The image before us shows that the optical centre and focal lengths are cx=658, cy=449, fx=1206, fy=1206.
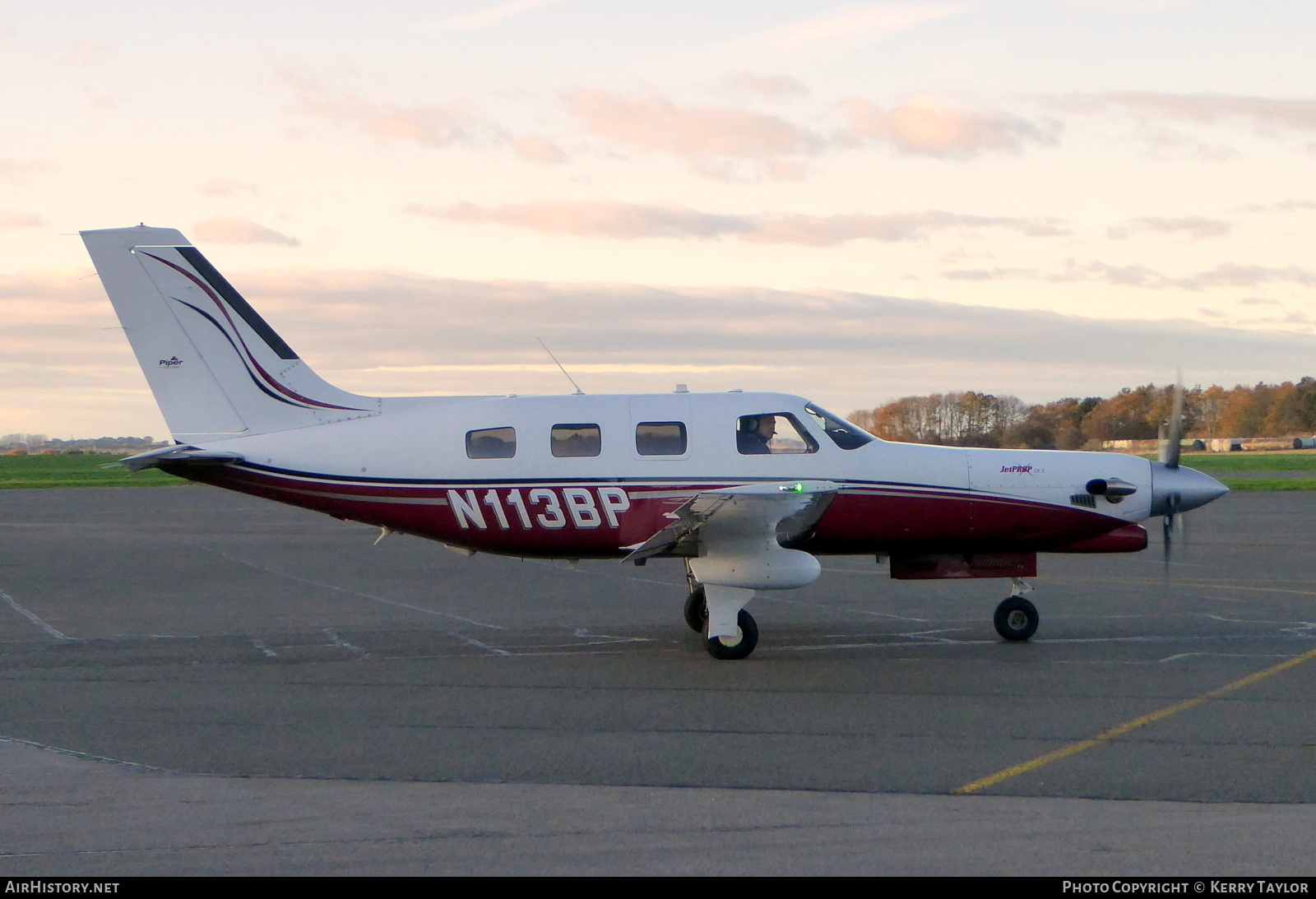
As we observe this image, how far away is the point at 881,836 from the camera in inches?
222

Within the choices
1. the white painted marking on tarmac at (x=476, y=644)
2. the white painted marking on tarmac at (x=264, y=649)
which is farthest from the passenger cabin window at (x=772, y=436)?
the white painted marking on tarmac at (x=264, y=649)

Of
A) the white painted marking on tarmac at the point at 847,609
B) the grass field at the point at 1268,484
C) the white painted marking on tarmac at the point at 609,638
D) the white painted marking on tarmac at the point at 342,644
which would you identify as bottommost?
the white painted marking on tarmac at the point at 342,644

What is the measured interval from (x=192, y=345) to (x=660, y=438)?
189 inches

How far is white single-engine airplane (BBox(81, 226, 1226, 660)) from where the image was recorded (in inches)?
452

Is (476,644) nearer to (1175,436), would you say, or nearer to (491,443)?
(491,443)

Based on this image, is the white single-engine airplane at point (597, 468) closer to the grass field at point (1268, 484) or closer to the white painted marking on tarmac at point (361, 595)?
the white painted marking on tarmac at point (361, 595)

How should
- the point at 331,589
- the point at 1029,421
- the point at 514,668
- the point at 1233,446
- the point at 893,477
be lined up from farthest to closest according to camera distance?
the point at 1233,446, the point at 331,589, the point at 1029,421, the point at 893,477, the point at 514,668

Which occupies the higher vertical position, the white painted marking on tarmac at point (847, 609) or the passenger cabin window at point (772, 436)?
the passenger cabin window at point (772, 436)

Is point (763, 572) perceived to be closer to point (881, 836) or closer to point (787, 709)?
point (787, 709)

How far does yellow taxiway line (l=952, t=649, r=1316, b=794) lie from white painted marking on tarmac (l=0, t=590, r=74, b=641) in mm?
9629

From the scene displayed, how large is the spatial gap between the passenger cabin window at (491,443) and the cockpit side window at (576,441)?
0.41 metres

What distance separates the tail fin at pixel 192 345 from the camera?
12.0 metres
